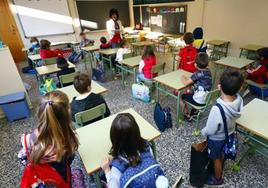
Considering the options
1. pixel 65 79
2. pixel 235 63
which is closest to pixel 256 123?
pixel 235 63

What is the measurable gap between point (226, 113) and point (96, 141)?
1097 millimetres

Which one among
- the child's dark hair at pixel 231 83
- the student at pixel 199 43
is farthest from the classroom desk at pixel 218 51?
the child's dark hair at pixel 231 83

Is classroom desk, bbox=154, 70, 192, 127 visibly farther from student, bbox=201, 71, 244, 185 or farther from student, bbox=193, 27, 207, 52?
student, bbox=193, 27, 207, 52

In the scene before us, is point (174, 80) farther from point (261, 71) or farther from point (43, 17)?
point (43, 17)

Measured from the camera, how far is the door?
6.21 m

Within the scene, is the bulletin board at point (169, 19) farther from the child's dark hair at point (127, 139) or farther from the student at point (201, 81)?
the child's dark hair at point (127, 139)

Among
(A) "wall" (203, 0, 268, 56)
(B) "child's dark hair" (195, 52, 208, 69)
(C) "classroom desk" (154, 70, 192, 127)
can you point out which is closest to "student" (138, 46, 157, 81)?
(C) "classroom desk" (154, 70, 192, 127)

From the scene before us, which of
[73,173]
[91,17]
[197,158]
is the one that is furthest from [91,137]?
[91,17]

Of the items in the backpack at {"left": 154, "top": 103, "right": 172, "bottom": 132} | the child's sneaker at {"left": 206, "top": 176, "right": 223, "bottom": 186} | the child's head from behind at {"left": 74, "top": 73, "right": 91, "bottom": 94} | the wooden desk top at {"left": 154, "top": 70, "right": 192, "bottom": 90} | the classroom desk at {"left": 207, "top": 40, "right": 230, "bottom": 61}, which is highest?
the child's head from behind at {"left": 74, "top": 73, "right": 91, "bottom": 94}

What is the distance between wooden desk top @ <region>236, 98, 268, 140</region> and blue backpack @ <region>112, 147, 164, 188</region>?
3.38 feet

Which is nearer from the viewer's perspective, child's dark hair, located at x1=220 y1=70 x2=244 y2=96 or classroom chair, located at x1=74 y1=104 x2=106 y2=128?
child's dark hair, located at x1=220 y1=70 x2=244 y2=96

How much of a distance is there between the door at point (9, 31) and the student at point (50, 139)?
7.08 metres

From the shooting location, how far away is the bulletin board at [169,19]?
5.97 meters

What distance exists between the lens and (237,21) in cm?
476
